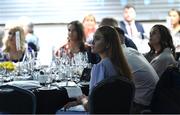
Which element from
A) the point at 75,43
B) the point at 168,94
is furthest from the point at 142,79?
the point at 75,43

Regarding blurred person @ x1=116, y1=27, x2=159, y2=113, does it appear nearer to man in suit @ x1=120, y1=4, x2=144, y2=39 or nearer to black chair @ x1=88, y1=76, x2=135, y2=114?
black chair @ x1=88, y1=76, x2=135, y2=114

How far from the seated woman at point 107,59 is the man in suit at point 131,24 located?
4.00m

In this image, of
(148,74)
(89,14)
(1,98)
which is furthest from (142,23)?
(1,98)

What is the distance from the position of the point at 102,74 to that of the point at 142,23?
4.76 meters

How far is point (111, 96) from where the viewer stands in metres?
2.94

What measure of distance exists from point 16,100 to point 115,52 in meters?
0.83

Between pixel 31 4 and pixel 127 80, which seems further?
pixel 31 4

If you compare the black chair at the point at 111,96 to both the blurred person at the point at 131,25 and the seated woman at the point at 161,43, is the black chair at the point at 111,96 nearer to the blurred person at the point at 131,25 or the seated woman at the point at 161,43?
the seated woman at the point at 161,43

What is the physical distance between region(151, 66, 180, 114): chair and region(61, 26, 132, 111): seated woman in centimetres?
32

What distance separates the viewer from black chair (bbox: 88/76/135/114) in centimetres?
290

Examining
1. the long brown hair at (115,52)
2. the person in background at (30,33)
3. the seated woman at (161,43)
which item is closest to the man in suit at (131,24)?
the person in background at (30,33)

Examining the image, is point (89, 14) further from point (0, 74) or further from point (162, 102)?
point (162, 102)

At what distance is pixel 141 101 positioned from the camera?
3.62 metres

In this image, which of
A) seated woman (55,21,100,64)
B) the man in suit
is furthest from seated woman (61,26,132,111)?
the man in suit
